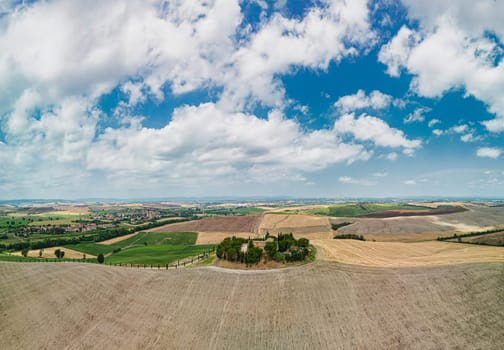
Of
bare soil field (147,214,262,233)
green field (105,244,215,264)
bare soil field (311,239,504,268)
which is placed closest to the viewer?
bare soil field (311,239,504,268)

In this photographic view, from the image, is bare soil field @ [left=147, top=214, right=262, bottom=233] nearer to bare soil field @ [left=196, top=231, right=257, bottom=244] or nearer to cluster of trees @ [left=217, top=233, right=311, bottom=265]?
bare soil field @ [left=196, top=231, right=257, bottom=244]

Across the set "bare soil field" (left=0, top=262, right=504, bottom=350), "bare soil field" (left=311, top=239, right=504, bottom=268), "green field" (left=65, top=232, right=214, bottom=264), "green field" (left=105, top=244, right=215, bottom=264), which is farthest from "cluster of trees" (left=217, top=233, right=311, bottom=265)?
"green field" (left=65, top=232, right=214, bottom=264)

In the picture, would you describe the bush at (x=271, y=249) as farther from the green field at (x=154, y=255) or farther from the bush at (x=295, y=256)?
the green field at (x=154, y=255)

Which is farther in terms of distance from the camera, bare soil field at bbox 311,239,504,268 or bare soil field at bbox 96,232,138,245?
bare soil field at bbox 96,232,138,245

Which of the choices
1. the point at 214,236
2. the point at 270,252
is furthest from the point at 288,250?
the point at 214,236

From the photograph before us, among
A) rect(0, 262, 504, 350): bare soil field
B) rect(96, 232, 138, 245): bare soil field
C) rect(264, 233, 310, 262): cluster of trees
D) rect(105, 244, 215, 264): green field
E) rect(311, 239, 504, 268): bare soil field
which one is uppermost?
rect(264, 233, 310, 262): cluster of trees

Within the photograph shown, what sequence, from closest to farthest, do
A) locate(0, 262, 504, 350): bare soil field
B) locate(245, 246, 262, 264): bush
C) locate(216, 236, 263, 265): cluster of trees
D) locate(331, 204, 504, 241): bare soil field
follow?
locate(0, 262, 504, 350): bare soil field
locate(245, 246, 262, 264): bush
locate(216, 236, 263, 265): cluster of trees
locate(331, 204, 504, 241): bare soil field

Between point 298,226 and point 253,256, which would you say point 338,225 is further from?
point 253,256

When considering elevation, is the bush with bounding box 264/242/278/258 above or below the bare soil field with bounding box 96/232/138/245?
above
